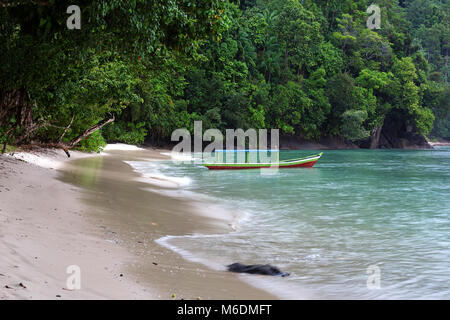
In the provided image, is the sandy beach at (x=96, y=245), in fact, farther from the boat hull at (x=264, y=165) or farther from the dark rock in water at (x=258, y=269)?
the boat hull at (x=264, y=165)

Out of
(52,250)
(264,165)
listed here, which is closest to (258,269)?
(52,250)

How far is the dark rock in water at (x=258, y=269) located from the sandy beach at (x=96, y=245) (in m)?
0.23

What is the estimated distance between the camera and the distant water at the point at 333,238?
6.54 m

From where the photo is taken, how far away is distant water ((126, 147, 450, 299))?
6.54 m

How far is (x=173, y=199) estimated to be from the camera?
13.5m

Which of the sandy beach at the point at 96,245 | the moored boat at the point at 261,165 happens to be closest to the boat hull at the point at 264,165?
the moored boat at the point at 261,165

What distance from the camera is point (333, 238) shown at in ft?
31.7

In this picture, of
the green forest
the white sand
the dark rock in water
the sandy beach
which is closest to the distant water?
the dark rock in water

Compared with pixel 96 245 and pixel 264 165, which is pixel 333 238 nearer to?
pixel 96 245

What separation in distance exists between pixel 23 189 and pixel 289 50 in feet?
185

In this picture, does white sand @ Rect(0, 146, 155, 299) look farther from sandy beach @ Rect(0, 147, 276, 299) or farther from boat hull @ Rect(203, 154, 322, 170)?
boat hull @ Rect(203, 154, 322, 170)

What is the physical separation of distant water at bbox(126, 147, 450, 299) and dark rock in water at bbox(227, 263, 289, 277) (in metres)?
0.18

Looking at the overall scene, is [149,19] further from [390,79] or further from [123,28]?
[390,79]
